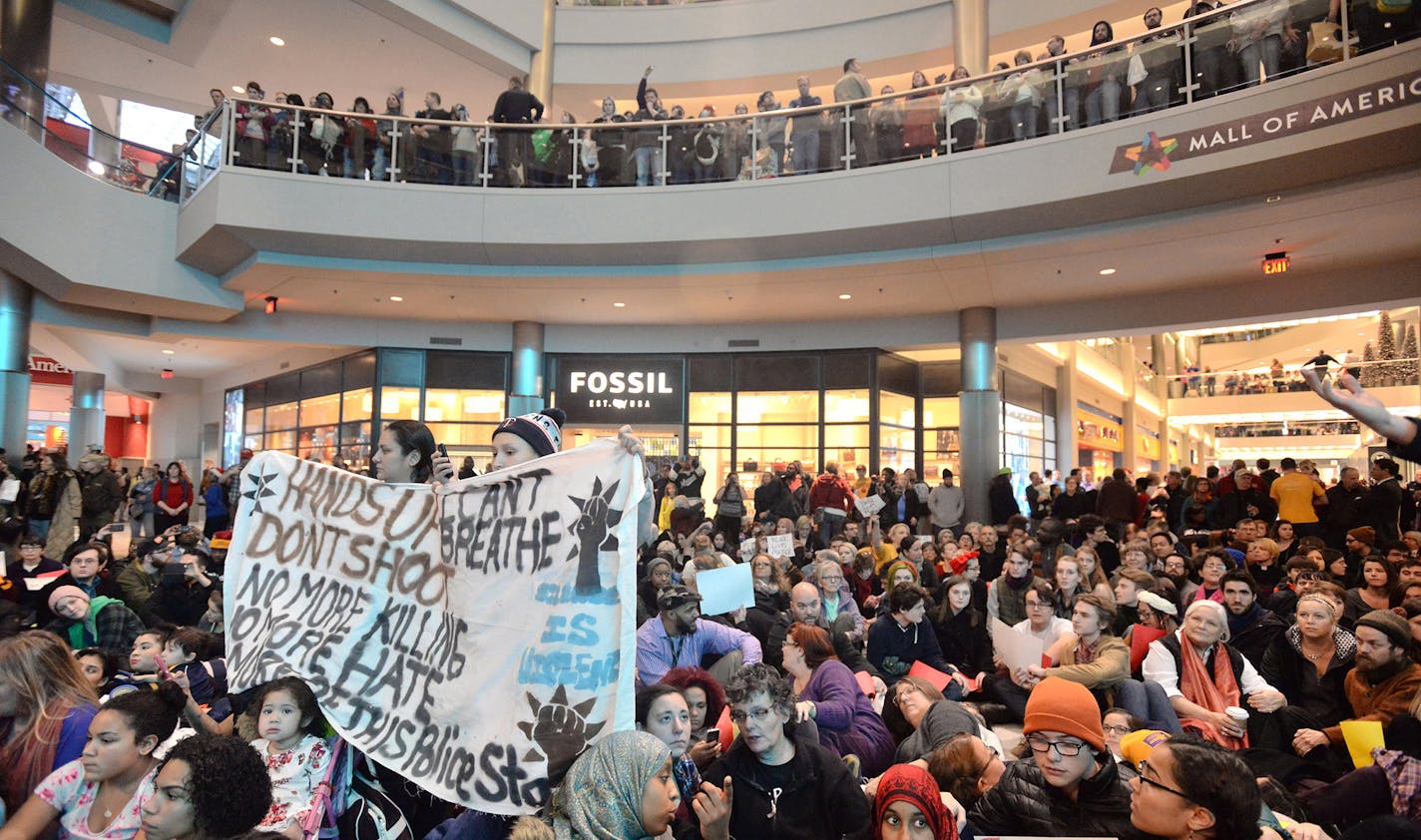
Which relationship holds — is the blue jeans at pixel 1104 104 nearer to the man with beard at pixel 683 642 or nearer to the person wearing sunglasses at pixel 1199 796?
the man with beard at pixel 683 642

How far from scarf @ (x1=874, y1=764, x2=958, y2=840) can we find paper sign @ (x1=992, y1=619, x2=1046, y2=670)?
12.6ft

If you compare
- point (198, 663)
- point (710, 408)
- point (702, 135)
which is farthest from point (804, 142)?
point (198, 663)

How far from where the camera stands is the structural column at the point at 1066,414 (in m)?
23.9

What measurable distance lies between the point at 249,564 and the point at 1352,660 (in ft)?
19.8

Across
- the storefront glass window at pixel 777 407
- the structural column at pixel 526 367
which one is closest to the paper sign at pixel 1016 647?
the storefront glass window at pixel 777 407

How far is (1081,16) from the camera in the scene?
16.6 meters

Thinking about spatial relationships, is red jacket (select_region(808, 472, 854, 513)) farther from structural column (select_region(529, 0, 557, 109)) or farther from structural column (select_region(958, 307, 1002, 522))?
structural column (select_region(529, 0, 557, 109))

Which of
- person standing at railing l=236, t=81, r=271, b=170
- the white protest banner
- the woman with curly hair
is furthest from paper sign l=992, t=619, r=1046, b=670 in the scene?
person standing at railing l=236, t=81, r=271, b=170

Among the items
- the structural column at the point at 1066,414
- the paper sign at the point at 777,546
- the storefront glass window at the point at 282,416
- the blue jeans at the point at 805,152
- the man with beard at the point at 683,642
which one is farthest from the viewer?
the structural column at the point at 1066,414

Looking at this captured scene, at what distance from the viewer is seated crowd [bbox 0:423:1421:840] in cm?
296

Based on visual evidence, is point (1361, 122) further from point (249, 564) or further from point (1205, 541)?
point (249, 564)

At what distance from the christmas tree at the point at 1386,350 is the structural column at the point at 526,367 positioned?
85.3 ft

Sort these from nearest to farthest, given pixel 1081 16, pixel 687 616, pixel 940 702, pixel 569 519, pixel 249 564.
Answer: pixel 569 519, pixel 249 564, pixel 940 702, pixel 687 616, pixel 1081 16

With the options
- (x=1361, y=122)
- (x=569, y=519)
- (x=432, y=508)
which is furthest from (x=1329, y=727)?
(x=1361, y=122)
